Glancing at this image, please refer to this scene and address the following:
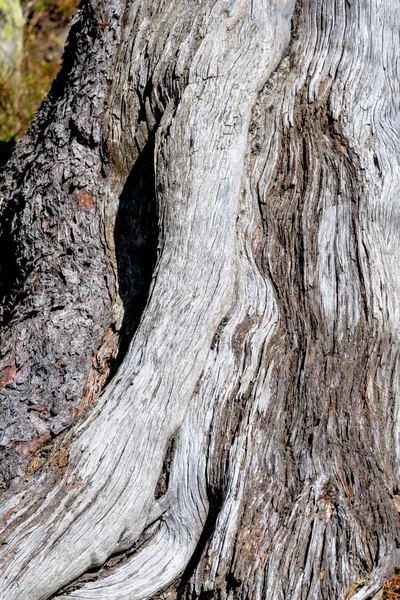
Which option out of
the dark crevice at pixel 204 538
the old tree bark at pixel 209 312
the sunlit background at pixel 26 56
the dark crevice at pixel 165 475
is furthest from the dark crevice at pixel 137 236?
the sunlit background at pixel 26 56

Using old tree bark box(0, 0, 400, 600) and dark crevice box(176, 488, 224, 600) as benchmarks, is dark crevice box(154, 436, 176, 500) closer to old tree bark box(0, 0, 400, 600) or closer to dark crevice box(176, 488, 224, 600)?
old tree bark box(0, 0, 400, 600)

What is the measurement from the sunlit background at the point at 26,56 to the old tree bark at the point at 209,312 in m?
3.13

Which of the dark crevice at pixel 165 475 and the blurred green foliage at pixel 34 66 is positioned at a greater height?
the blurred green foliage at pixel 34 66

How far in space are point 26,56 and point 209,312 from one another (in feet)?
23.4

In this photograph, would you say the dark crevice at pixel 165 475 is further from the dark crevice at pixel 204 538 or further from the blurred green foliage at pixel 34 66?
the blurred green foliage at pixel 34 66

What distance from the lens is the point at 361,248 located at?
2.82m

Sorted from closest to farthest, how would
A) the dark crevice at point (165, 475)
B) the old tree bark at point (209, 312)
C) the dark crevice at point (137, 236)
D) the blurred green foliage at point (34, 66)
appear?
the old tree bark at point (209, 312) → the dark crevice at point (165, 475) → the dark crevice at point (137, 236) → the blurred green foliage at point (34, 66)

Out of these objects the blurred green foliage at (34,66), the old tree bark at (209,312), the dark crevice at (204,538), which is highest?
the blurred green foliage at (34,66)

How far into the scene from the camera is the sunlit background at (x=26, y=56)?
24.1ft

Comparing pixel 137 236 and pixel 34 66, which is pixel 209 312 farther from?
pixel 34 66

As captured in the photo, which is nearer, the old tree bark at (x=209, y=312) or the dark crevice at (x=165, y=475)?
the old tree bark at (x=209, y=312)

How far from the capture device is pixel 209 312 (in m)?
2.73

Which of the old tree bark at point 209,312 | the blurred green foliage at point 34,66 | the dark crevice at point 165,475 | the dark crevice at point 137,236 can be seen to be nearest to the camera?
the old tree bark at point 209,312

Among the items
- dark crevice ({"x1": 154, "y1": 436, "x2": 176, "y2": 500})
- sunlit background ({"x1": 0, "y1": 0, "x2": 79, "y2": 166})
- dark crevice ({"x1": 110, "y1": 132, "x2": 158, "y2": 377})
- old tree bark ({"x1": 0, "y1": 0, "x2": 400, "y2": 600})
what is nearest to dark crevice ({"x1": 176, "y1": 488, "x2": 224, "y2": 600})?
old tree bark ({"x1": 0, "y1": 0, "x2": 400, "y2": 600})
